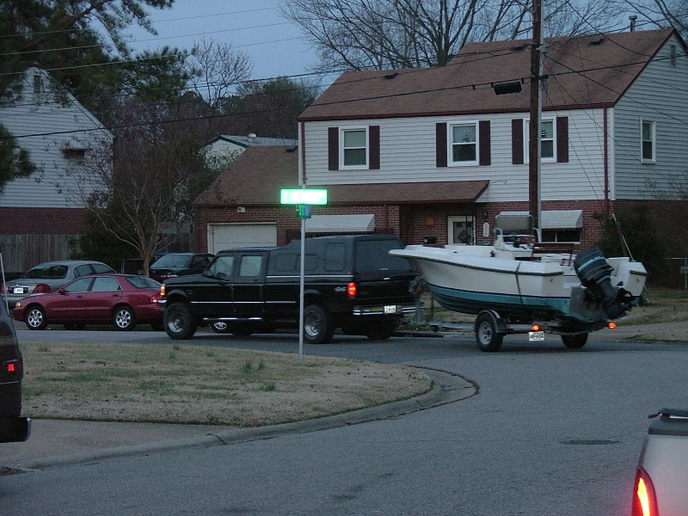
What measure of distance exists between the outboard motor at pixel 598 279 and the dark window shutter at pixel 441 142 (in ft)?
64.6

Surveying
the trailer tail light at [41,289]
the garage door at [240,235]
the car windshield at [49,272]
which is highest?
the garage door at [240,235]

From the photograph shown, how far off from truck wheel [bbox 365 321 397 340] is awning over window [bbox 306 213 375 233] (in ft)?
47.6

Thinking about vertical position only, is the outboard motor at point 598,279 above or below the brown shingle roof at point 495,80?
below

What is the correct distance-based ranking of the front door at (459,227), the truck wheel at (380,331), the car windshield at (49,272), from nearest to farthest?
the truck wheel at (380,331)
the car windshield at (49,272)
the front door at (459,227)

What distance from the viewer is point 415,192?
39219 mm

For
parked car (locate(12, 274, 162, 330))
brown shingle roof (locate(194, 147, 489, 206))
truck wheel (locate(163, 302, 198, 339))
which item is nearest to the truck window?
truck wheel (locate(163, 302, 198, 339))

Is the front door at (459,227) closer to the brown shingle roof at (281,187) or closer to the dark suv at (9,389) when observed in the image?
the brown shingle roof at (281,187)

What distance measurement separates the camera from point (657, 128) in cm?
3866

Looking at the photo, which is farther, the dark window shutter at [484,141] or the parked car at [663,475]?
the dark window shutter at [484,141]

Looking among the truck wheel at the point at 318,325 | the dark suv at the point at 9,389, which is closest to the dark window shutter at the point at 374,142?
the truck wheel at the point at 318,325

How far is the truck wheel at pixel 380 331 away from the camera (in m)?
24.6

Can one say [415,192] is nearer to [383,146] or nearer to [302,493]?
[383,146]

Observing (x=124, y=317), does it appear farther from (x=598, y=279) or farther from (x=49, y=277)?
(x=598, y=279)

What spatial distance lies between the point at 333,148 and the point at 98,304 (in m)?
14.1
